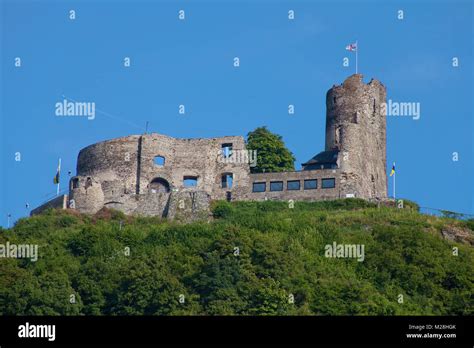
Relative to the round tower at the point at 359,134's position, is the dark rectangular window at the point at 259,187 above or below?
below

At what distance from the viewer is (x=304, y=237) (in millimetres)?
60000

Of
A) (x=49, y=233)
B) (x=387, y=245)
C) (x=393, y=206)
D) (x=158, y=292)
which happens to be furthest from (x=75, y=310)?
(x=393, y=206)

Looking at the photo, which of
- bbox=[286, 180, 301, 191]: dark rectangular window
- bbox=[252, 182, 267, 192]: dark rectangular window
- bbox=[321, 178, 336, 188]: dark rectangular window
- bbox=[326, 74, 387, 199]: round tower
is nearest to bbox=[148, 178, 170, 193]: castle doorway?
bbox=[252, 182, 267, 192]: dark rectangular window

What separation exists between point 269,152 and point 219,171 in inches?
171

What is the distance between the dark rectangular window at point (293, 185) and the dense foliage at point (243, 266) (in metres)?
1.82

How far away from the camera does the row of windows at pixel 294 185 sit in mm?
67100

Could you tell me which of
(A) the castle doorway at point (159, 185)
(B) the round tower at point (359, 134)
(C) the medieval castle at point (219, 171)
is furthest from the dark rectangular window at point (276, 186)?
(A) the castle doorway at point (159, 185)

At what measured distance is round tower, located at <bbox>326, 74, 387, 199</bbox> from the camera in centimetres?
6738

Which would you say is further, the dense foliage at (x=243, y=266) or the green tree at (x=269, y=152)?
the green tree at (x=269, y=152)

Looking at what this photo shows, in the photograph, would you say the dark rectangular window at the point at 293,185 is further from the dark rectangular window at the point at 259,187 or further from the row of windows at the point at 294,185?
the dark rectangular window at the point at 259,187

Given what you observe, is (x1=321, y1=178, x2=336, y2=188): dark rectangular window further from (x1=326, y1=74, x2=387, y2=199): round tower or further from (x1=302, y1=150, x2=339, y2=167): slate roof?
(x1=302, y1=150, x2=339, y2=167): slate roof

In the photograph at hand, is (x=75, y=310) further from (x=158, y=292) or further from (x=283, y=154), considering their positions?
(x=283, y=154)
